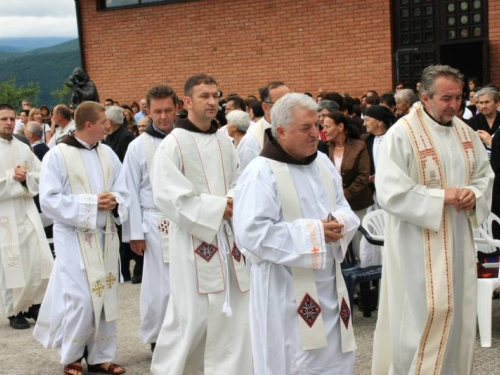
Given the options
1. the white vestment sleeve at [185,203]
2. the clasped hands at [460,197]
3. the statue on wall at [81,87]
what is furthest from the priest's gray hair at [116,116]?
the clasped hands at [460,197]

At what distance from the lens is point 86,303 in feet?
21.4

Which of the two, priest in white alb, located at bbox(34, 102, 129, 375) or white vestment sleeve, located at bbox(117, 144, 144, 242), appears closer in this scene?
priest in white alb, located at bbox(34, 102, 129, 375)

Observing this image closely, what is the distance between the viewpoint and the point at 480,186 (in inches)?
216

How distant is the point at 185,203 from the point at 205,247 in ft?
1.22

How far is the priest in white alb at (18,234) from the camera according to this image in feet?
27.1

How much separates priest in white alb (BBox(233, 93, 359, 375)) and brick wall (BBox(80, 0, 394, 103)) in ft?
38.2

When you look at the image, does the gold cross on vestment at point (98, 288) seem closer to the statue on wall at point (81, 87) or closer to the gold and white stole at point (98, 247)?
the gold and white stole at point (98, 247)

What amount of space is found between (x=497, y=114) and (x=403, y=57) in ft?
23.2

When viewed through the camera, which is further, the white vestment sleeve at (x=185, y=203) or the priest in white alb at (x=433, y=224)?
the white vestment sleeve at (x=185, y=203)

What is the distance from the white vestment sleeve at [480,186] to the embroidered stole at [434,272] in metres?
0.18

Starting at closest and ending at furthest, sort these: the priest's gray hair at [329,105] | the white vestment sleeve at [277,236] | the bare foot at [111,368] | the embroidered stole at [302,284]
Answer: the white vestment sleeve at [277,236] → the embroidered stole at [302,284] → the bare foot at [111,368] → the priest's gray hair at [329,105]

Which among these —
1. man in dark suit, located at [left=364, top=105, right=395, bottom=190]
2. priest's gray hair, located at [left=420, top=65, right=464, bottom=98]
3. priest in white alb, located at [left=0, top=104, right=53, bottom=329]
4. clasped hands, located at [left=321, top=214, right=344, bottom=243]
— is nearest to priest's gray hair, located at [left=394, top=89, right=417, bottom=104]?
man in dark suit, located at [left=364, top=105, right=395, bottom=190]

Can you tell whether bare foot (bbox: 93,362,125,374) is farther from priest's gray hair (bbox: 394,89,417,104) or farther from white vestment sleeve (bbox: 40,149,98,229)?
priest's gray hair (bbox: 394,89,417,104)

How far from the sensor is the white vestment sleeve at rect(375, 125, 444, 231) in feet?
17.3
